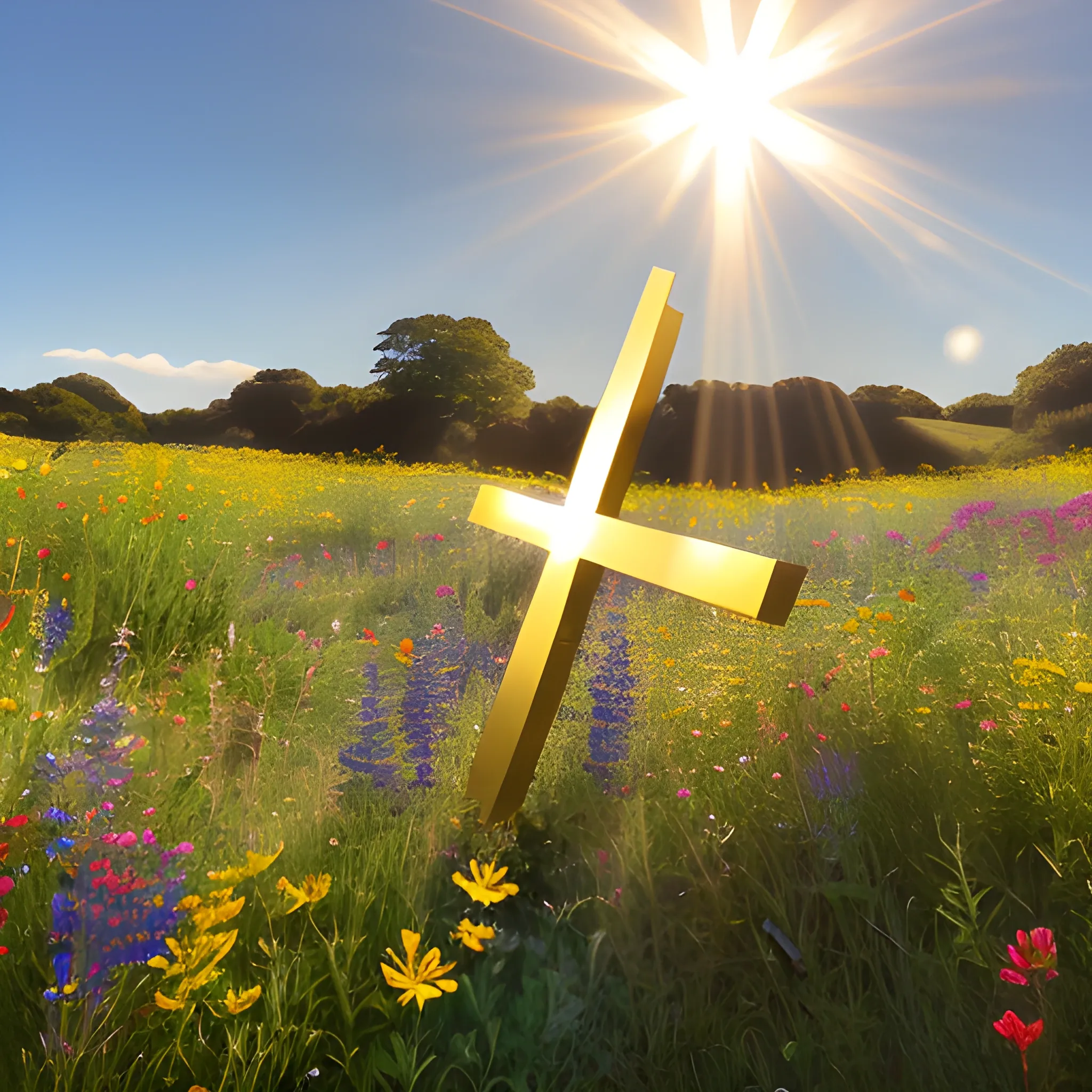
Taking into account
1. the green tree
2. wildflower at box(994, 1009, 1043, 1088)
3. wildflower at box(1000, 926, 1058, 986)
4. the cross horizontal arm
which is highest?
the green tree

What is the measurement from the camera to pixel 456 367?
87.7ft

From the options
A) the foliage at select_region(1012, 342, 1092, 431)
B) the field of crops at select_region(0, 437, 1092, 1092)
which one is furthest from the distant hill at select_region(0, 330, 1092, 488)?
the field of crops at select_region(0, 437, 1092, 1092)

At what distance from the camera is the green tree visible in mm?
26281

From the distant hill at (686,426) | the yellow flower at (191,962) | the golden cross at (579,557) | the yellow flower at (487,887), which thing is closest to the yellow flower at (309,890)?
the yellow flower at (191,962)

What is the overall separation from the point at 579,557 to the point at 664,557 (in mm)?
321

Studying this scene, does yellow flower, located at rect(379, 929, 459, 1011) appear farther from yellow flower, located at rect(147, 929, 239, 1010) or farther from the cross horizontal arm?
the cross horizontal arm

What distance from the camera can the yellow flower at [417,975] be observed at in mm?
1362

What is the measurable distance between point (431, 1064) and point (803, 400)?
2183 centimetres

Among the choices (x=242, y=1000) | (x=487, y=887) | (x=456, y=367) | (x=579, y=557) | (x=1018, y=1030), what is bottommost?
(x=242, y=1000)

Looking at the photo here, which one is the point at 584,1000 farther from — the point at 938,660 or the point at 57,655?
the point at 57,655

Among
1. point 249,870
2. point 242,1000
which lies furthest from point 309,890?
point 242,1000

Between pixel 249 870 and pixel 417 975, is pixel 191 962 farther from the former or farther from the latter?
pixel 417 975

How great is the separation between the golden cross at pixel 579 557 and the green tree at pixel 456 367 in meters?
23.9

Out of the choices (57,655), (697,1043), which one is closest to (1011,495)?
(697,1043)
